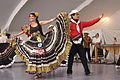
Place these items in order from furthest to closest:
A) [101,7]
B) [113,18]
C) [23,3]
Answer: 1. [113,18]
2. [101,7]
3. [23,3]

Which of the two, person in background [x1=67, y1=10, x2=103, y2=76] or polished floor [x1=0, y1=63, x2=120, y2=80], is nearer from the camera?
polished floor [x1=0, y1=63, x2=120, y2=80]

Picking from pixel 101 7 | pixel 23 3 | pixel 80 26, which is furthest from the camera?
pixel 101 7

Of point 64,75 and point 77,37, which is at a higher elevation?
point 77,37

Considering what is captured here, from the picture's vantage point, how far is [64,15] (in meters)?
4.64

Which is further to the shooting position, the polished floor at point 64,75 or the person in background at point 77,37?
the person in background at point 77,37

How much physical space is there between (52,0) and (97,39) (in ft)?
9.22

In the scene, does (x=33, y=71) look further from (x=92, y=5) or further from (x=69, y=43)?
(x=92, y=5)

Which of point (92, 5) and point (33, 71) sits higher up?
point (92, 5)

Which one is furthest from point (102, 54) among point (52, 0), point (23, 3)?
point (23, 3)

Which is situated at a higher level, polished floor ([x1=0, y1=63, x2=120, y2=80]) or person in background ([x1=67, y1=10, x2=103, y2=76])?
person in background ([x1=67, y1=10, x2=103, y2=76])

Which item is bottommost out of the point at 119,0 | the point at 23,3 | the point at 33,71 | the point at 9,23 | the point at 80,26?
the point at 33,71

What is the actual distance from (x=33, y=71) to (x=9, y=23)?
6.15 meters

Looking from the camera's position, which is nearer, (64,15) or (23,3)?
(64,15)

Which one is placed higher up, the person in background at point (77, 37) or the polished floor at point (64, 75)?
the person in background at point (77, 37)
